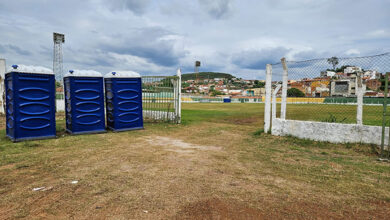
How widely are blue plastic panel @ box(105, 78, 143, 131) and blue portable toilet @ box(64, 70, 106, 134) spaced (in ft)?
1.65

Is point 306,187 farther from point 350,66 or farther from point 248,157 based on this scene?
point 350,66

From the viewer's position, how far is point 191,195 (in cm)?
333

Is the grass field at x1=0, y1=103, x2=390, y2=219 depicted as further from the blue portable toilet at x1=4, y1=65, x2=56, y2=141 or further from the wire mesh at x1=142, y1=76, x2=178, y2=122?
the wire mesh at x1=142, y1=76, x2=178, y2=122

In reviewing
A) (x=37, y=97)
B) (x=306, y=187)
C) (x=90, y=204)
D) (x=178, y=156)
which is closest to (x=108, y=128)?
(x=37, y=97)

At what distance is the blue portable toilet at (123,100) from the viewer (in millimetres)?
9297

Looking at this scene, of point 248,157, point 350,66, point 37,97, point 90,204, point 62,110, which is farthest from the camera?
point 62,110

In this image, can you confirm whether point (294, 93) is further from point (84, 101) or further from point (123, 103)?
point (84, 101)

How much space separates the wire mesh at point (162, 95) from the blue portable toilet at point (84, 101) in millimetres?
3286

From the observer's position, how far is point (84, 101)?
28.0ft

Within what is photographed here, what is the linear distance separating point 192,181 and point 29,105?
638cm

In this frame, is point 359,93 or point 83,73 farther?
point 83,73

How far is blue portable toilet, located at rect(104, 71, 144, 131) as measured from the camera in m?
9.30

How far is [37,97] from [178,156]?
5268 mm

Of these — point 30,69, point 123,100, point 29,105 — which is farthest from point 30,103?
point 123,100
